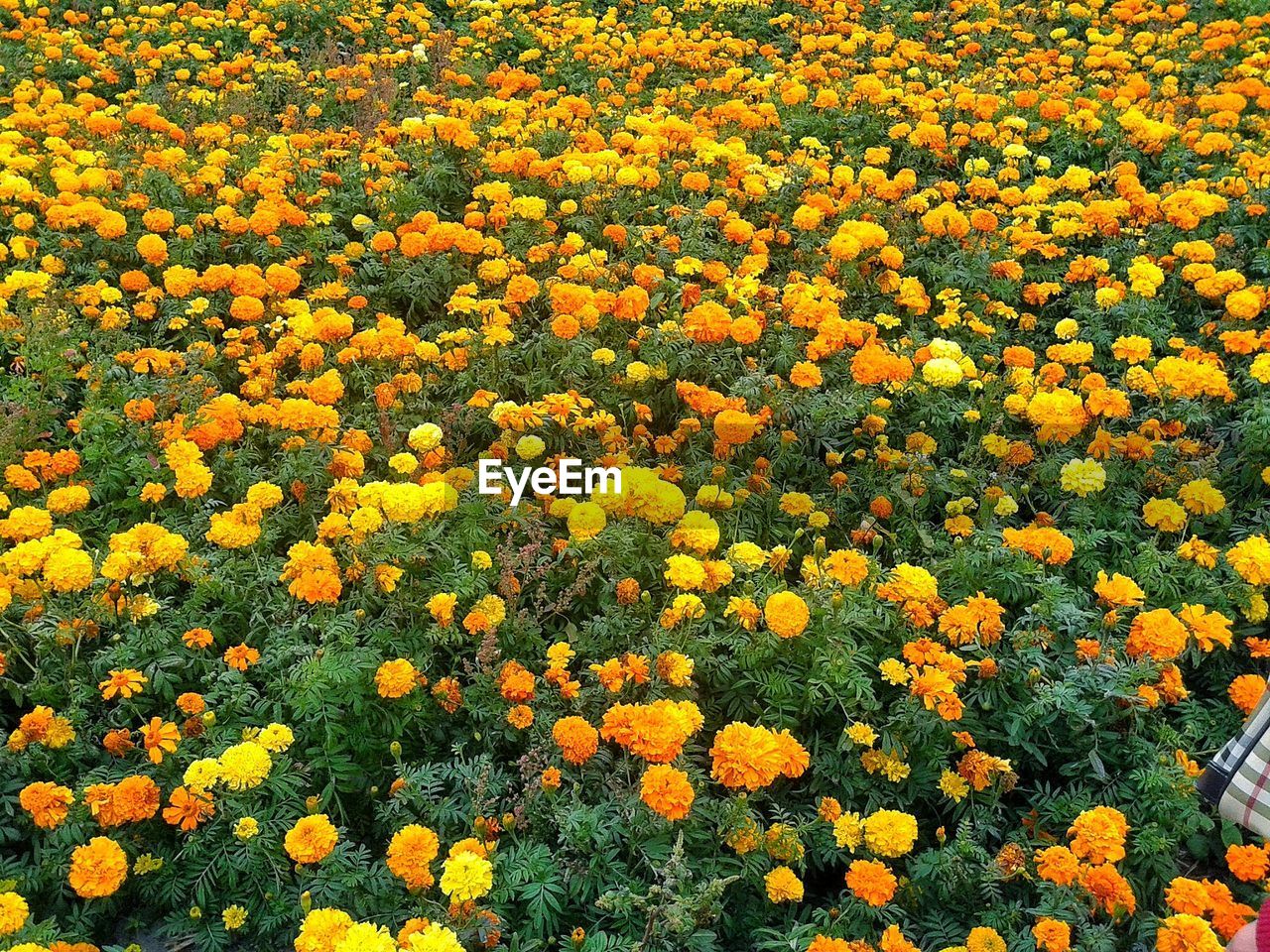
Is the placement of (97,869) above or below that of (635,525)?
below

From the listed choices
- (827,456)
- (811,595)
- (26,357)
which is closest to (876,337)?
(827,456)

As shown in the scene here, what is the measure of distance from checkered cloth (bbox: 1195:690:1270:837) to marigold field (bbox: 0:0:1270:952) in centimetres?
84

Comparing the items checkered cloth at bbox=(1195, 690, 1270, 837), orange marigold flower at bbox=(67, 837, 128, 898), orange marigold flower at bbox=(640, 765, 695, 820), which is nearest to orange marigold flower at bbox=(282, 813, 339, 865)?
orange marigold flower at bbox=(67, 837, 128, 898)

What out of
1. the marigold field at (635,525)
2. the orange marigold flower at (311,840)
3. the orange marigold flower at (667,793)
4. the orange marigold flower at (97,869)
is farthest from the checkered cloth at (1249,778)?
the orange marigold flower at (97,869)

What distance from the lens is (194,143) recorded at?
619 centimetres

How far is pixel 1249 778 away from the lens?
1638 millimetres

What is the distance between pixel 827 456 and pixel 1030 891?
179cm

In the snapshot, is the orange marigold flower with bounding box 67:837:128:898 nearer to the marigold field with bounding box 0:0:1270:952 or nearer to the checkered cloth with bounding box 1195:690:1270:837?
the marigold field with bounding box 0:0:1270:952

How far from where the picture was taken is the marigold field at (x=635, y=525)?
104 inches

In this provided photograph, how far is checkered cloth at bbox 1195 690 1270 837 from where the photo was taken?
1.62 m

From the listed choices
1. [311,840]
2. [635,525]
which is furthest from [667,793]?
[635,525]

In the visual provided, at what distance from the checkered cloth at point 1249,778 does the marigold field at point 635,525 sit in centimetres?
84

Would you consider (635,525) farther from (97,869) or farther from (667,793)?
(97,869)

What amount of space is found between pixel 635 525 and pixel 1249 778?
218 cm
